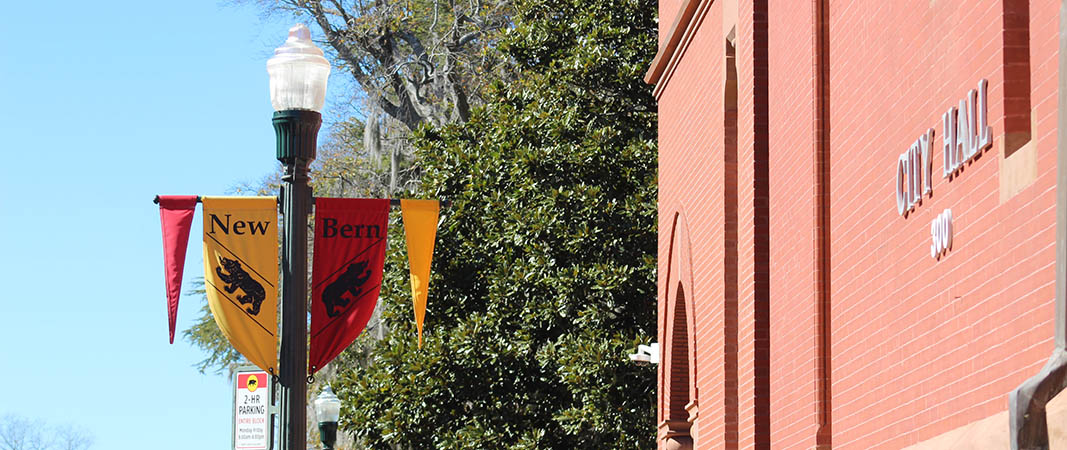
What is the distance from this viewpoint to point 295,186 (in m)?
9.03

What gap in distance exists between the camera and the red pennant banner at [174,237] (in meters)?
9.74

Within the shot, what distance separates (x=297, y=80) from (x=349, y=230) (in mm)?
1012

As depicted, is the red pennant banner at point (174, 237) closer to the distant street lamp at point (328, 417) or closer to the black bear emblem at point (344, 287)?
the black bear emblem at point (344, 287)

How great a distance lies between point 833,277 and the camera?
31.2 ft

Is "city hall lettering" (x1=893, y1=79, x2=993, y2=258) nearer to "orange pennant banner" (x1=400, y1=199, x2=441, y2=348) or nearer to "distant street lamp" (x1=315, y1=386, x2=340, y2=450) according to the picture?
"orange pennant banner" (x1=400, y1=199, x2=441, y2=348)

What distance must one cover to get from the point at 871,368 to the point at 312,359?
329cm

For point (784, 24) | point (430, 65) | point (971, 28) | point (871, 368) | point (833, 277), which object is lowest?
point (871, 368)

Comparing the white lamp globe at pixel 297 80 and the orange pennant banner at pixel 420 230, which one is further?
the orange pennant banner at pixel 420 230

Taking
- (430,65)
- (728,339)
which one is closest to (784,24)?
(728,339)

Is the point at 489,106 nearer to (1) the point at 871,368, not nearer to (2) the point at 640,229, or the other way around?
(2) the point at 640,229

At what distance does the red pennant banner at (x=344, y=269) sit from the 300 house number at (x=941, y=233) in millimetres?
3452

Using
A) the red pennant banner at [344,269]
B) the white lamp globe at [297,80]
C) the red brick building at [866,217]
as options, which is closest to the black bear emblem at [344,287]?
the red pennant banner at [344,269]

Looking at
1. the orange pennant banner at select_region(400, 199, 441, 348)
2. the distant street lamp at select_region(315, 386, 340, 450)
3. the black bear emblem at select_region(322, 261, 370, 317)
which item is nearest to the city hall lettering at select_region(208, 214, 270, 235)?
the black bear emblem at select_region(322, 261, 370, 317)

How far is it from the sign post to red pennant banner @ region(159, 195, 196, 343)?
4171mm
